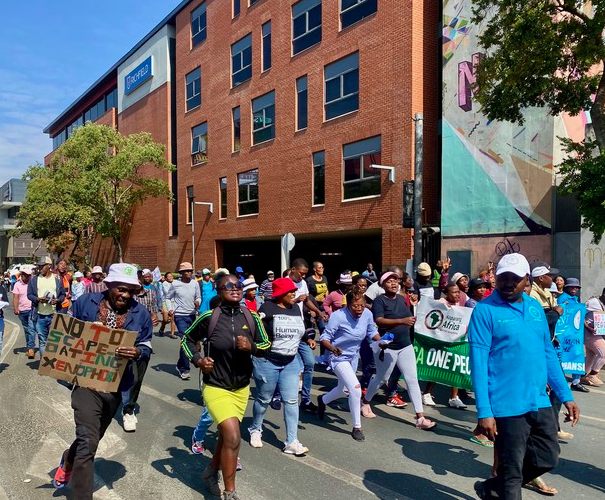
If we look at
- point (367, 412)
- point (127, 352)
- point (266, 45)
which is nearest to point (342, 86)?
point (266, 45)

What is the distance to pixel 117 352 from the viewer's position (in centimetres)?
399

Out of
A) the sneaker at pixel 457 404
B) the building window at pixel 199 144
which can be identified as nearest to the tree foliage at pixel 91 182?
the building window at pixel 199 144

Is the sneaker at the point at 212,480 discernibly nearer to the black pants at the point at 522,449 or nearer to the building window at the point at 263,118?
the black pants at the point at 522,449

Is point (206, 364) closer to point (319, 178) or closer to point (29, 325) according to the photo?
point (29, 325)

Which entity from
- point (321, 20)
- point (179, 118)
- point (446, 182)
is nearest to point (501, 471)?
point (446, 182)

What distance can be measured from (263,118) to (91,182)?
10.6m

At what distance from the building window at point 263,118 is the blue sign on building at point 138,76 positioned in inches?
502

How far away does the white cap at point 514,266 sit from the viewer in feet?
11.4

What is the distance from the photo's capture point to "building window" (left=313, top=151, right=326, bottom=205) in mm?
21281

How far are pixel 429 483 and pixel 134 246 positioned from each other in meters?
34.8

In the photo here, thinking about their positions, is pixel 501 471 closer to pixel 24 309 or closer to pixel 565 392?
pixel 565 392

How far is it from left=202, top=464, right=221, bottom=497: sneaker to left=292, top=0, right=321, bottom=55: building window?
19611 mm

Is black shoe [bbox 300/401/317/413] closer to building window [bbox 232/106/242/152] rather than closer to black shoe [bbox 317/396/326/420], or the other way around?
black shoe [bbox 317/396/326/420]

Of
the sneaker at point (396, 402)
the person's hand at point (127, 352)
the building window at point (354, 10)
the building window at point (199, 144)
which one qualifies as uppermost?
the building window at point (354, 10)
